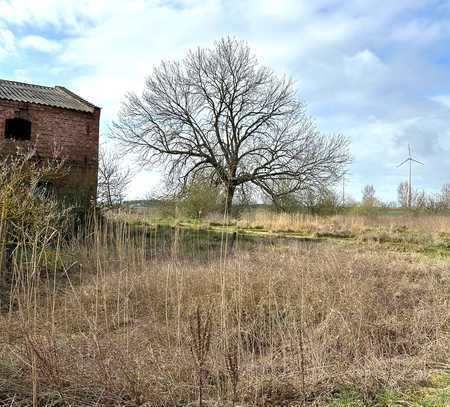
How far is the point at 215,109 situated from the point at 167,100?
2.79 m

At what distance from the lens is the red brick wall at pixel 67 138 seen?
1382cm

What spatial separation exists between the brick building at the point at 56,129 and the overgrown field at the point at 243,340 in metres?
7.64

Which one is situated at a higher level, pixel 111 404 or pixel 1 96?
pixel 1 96

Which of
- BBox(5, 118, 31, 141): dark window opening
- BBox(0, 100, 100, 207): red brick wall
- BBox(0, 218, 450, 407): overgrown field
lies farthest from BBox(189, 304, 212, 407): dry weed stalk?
BBox(5, 118, 31, 141): dark window opening

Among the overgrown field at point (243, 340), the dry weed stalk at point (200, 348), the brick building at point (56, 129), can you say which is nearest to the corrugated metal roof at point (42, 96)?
the brick building at point (56, 129)

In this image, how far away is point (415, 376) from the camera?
11.5 ft

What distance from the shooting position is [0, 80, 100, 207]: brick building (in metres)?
14.0

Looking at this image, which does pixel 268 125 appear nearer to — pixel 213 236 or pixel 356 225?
pixel 356 225

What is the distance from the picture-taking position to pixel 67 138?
15.1m

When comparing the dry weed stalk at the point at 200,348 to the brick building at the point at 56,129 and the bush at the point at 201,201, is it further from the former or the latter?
the bush at the point at 201,201

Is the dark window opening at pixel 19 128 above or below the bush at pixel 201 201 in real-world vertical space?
above

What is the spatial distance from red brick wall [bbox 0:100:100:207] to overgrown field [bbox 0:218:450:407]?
7543mm

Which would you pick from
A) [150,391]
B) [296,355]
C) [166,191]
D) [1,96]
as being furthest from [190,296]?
[166,191]

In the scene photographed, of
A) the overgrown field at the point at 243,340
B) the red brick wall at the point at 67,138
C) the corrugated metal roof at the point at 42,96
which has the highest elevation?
the corrugated metal roof at the point at 42,96
